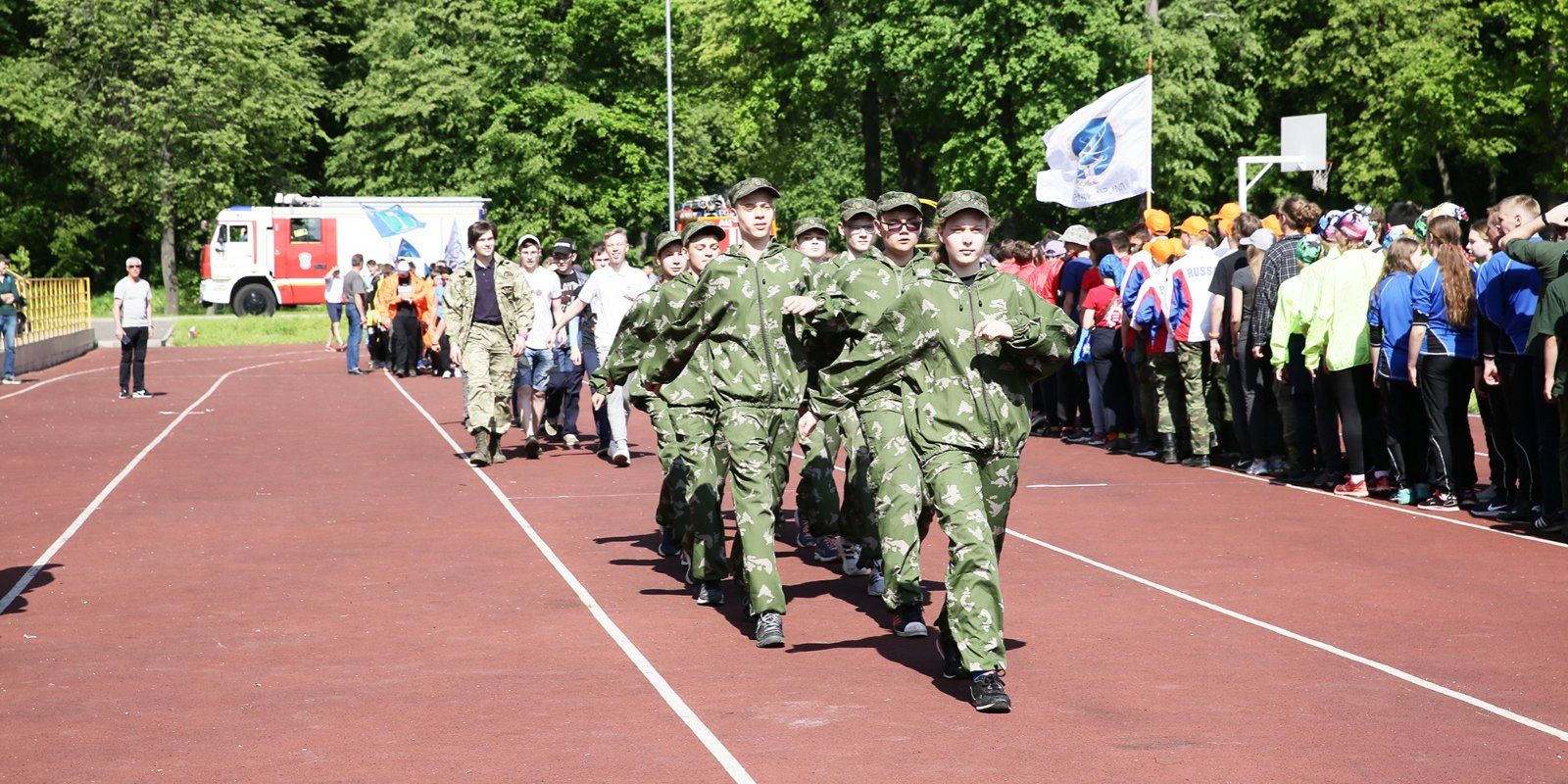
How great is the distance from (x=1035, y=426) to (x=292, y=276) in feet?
117

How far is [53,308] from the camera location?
35.2m

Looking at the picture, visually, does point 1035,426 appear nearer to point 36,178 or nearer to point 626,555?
point 626,555

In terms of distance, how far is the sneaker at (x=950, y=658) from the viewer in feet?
23.6

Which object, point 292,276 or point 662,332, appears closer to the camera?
point 662,332

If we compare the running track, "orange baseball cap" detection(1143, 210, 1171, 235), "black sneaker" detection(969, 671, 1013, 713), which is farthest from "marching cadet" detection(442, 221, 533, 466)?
"black sneaker" detection(969, 671, 1013, 713)

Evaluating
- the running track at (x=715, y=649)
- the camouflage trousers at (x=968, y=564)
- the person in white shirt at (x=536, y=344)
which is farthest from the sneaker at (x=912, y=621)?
the person in white shirt at (x=536, y=344)

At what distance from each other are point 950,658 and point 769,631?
1.08 m

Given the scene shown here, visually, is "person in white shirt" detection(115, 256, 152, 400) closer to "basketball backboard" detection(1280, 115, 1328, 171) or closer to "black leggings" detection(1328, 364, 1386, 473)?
"black leggings" detection(1328, 364, 1386, 473)

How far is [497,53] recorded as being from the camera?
59344 millimetres

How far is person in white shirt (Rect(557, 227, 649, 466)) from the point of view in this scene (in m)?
15.6

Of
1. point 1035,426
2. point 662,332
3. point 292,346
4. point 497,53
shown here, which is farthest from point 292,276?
point 662,332

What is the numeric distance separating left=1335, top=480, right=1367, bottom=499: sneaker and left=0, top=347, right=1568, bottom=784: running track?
240 millimetres

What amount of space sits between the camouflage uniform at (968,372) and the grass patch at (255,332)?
37569mm

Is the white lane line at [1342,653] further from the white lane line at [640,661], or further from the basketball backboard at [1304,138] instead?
the basketball backboard at [1304,138]
